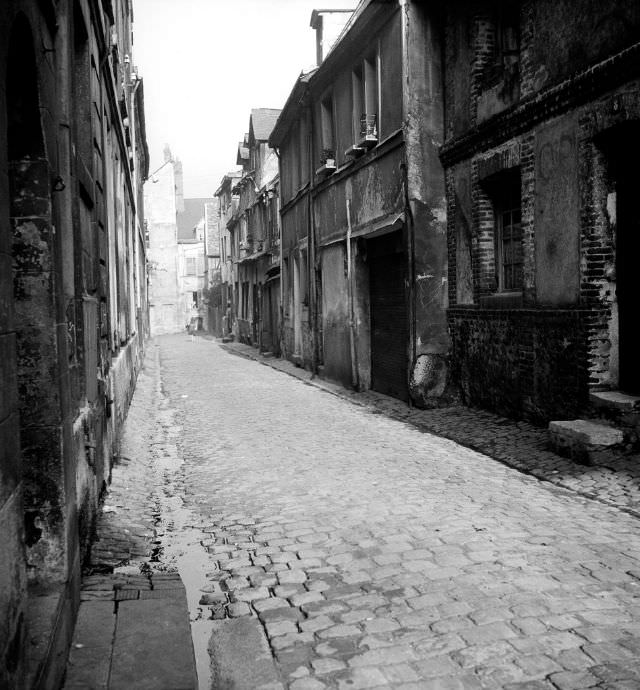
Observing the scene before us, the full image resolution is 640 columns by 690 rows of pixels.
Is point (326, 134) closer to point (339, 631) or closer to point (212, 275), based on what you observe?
point (339, 631)

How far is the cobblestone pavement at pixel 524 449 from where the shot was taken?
620 centimetres

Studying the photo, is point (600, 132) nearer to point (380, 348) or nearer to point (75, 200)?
point (75, 200)

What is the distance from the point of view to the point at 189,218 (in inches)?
2571

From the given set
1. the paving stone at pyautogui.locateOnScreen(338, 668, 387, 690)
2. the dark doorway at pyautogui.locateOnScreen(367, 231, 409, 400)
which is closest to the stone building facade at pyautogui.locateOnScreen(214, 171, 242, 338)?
the dark doorway at pyautogui.locateOnScreen(367, 231, 409, 400)

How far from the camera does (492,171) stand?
378 inches

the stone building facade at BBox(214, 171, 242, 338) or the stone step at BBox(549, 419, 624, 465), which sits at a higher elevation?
the stone building facade at BBox(214, 171, 242, 338)

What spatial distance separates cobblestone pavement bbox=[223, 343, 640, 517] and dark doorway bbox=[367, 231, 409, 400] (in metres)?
0.47

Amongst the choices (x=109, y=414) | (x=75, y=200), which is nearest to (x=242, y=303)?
(x=109, y=414)

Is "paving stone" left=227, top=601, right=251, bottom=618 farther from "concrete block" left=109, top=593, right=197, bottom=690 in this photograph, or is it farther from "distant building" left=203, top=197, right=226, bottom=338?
"distant building" left=203, top=197, right=226, bottom=338

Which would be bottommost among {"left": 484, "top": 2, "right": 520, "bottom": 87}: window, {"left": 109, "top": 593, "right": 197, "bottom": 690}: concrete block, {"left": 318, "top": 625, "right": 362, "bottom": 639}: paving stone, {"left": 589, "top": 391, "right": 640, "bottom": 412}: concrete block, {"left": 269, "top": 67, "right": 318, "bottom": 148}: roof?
{"left": 318, "top": 625, "right": 362, "bottom": 639}: paving stone

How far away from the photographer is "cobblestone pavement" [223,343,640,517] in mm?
6204

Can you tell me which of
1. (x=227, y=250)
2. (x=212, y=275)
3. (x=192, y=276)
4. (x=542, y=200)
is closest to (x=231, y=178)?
(x=227, y=250)

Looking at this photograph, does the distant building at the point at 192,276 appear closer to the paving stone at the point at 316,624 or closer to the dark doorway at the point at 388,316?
the dark doorway at the point at 388,316

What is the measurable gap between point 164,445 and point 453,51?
284 inches
